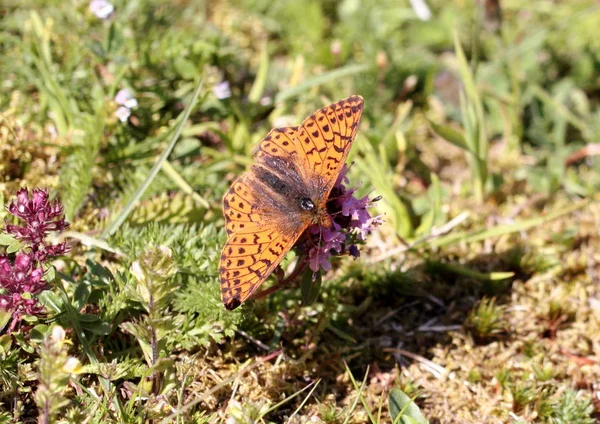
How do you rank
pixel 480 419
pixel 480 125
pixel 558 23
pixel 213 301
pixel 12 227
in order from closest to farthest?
pixel 12 227, pixel 213 301, pixel 480 419, pixel 480 125, pixel 558 23

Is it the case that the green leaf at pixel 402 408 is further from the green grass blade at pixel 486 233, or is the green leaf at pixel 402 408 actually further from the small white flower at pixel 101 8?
the small white flower at pixel 101 8

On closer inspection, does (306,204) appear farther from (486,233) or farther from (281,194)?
(486,233)

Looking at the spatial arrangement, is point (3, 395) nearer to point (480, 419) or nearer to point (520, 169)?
point (480, 419)

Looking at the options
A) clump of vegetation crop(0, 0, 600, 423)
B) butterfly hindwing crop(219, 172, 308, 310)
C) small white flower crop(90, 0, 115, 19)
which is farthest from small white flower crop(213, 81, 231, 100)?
butterfly hindwing crop(219, 172, 308, 310)

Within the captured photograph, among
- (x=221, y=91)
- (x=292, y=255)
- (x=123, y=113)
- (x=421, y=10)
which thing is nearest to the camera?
(x=292, y=255)

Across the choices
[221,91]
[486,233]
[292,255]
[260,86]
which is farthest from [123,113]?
[486,233]

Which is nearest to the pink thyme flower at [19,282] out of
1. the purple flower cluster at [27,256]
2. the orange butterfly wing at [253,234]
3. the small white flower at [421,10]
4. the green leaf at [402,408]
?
the purple flower cluster at [27,256]

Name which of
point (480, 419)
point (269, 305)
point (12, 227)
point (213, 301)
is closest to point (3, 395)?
point (12, 227)
